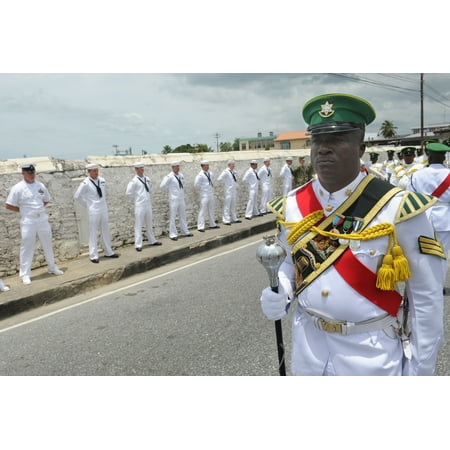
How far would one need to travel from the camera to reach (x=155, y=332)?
4.64 m

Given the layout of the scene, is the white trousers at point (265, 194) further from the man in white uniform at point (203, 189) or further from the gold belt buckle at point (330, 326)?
the gold belt buckle at point (330, 326)

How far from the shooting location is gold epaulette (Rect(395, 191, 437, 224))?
176cm

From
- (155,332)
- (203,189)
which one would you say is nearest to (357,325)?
(155,332)

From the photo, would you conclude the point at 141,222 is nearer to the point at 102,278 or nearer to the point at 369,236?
the point at 102,278

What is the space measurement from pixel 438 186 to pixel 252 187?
844 cm

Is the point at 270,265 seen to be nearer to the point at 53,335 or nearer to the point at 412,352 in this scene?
the point at 412,352

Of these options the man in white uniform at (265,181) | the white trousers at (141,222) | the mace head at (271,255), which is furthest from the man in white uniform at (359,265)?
the man in white uniform at (265,181)

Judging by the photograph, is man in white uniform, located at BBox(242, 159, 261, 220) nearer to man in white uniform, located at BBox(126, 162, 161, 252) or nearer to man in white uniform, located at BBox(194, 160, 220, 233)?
man in white uniform, located at BBox(194, 160, 220, 233)

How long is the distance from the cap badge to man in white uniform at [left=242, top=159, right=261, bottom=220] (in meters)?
11.6

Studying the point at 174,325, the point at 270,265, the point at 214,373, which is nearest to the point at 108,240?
the point at 174,325

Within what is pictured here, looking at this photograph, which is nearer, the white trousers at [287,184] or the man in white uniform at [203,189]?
the man in white uniform at [203,189]

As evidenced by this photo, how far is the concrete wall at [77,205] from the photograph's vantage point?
24.6 ft

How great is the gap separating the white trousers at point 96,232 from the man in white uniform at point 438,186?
574 centimetres

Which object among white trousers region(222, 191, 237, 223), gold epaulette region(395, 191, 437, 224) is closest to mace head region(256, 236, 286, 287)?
gold epaulette region(395, 191, 437, 224)
